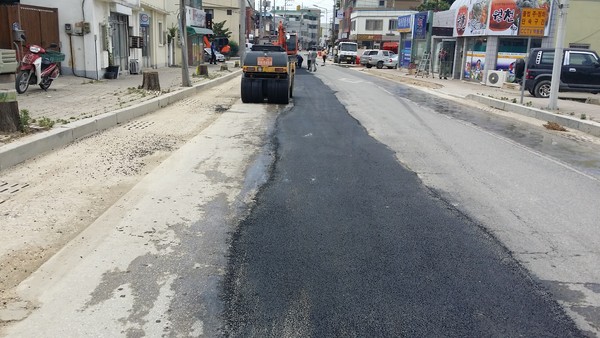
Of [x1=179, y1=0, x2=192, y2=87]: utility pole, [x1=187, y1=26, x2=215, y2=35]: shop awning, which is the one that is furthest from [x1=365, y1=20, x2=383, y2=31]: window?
[x1=179, y1=0, x2=192, y2=87]: utility pole

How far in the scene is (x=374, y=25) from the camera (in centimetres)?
8162

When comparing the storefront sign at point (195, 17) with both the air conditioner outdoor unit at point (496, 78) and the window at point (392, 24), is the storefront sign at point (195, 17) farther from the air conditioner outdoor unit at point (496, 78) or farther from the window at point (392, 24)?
the window at point (392, 24)

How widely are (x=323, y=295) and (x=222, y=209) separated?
2347mm

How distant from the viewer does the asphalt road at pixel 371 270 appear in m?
3.71

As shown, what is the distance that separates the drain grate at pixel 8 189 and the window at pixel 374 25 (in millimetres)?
79241

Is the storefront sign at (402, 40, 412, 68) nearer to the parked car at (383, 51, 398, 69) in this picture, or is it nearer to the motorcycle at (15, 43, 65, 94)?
the parked car at (383, 51, 398, 69)

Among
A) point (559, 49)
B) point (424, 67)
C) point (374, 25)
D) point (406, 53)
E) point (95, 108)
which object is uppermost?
point (374, 25)

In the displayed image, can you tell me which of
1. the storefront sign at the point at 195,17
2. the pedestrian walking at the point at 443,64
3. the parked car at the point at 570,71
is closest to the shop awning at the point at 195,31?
the storefront sign at the point at 195,17

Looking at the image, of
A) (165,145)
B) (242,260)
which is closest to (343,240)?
(242,260)

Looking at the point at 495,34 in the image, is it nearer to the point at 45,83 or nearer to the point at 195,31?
the point at 195,31

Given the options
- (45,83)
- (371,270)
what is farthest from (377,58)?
(371,270)

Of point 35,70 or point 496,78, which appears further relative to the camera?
point 496,78

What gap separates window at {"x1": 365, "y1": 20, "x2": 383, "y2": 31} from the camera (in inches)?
3199

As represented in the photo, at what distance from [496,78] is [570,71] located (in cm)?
790
